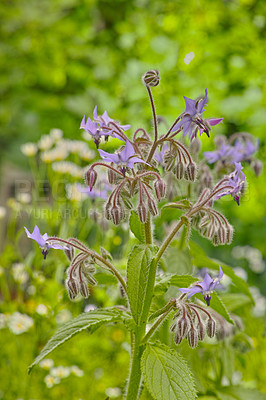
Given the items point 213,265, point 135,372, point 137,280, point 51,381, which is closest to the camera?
point 137,280

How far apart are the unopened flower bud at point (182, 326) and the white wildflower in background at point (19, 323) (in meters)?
0.86

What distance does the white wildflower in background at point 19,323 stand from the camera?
169 cm

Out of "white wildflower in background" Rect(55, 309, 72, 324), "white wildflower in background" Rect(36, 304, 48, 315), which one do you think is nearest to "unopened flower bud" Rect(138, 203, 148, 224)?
"white wildflower in background" Rect(36, 304, 48, 315)

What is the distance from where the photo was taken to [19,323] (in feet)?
5.65

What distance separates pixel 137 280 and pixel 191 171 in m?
0.28

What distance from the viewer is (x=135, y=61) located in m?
3.75

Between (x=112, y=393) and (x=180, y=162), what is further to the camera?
(x=112, y=393)

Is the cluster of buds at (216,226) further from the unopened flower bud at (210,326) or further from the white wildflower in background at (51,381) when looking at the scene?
the white wildflower in background at (51,381)

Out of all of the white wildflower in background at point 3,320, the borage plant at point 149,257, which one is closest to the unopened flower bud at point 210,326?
the borage plant at point 149,257

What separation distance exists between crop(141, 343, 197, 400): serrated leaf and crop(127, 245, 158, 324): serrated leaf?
0.30 ft

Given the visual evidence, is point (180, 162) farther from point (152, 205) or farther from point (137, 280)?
point (137, 280)

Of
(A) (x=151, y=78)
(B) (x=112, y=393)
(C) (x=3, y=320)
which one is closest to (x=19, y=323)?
(C) (x=3, y=320)

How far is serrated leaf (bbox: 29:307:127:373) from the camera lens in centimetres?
99

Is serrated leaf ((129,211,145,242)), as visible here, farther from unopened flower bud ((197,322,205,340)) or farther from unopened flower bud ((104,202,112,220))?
unopened flower bud ((197,322,205,340))
